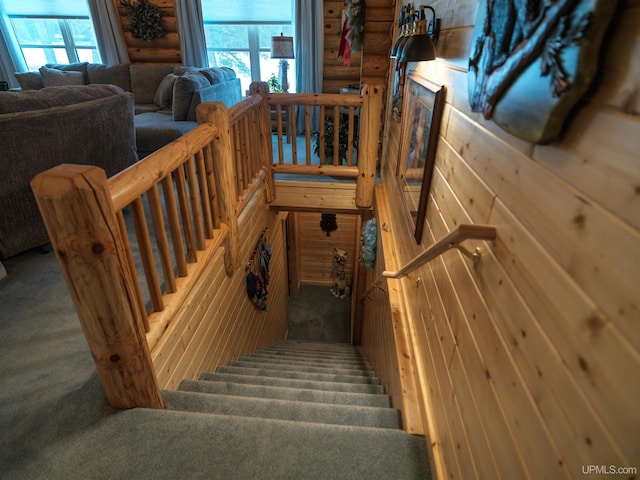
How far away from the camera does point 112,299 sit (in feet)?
3.80

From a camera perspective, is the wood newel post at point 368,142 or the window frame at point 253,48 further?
the window frame at point 253,48

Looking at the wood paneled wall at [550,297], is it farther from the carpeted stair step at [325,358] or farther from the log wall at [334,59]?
the log wall at [334,59]

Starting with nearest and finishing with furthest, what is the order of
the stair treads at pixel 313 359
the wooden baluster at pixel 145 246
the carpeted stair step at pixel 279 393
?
the wooden baluster at pixel 145 246, the carpeted stair step at pixel 279 393, the stair treads at pixel 313 359

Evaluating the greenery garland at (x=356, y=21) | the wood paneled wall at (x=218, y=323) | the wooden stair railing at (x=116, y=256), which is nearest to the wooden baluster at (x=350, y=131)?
the wood paneled wall at (x=218, y=323)

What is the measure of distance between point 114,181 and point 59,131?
148cm

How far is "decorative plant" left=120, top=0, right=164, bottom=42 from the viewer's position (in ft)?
18.5

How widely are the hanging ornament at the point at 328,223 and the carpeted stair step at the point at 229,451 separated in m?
4.71

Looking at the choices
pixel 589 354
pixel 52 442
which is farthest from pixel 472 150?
pixel 52 442

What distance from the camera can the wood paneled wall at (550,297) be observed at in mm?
491

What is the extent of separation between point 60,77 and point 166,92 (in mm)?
1938

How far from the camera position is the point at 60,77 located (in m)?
5.36

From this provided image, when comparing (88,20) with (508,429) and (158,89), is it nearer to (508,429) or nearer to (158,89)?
(158,89)

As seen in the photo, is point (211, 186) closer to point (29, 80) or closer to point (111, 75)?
point (111, 75)

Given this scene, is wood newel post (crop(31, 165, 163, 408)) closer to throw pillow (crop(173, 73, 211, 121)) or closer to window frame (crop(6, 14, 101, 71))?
throw pillow (crop(173, 73, 211, 121))
